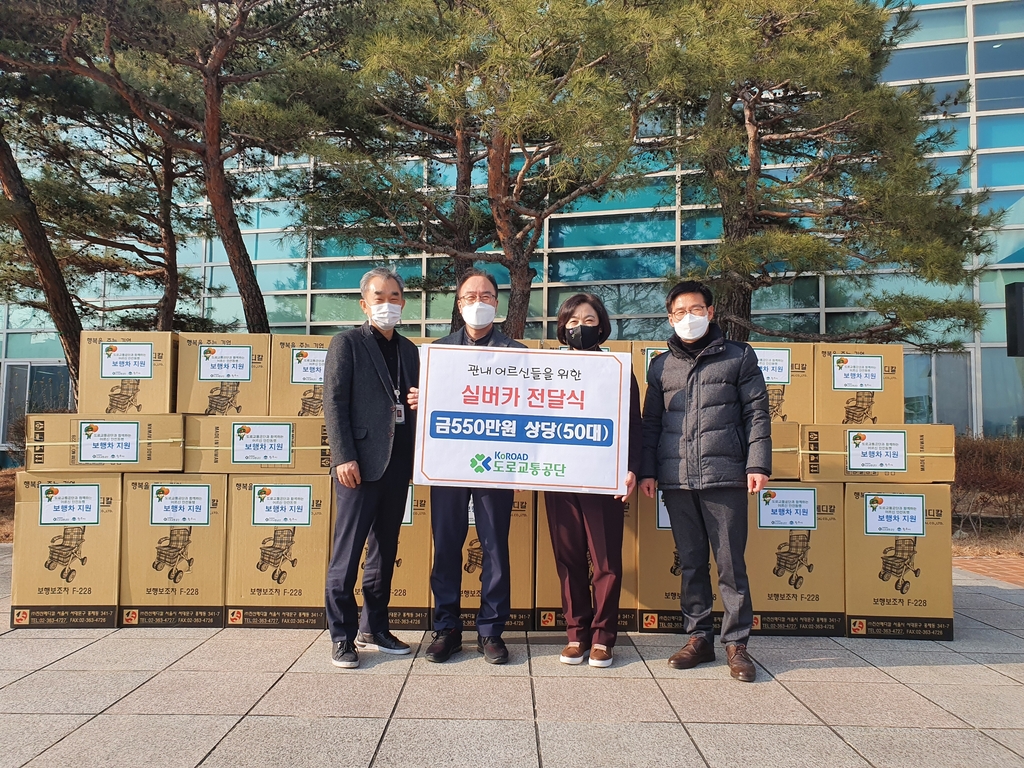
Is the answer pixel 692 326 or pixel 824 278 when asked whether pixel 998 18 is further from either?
pixel 692 326

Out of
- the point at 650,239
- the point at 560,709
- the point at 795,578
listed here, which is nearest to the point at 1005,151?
the point at 650,239

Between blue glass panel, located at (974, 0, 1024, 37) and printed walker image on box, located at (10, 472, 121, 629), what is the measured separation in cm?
1446

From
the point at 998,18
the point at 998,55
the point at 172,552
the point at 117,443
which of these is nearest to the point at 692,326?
the point at 172,552

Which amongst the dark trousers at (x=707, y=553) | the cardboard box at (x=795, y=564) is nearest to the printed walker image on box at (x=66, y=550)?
the dark trousers at (x=707, y=553)

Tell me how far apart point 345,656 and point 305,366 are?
5.57 feet

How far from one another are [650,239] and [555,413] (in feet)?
31.4

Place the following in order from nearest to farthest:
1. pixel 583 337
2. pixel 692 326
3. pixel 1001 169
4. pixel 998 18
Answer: pixel 692 326 → pixel 583 337 → pixel 1001 169 → pixel 998 18

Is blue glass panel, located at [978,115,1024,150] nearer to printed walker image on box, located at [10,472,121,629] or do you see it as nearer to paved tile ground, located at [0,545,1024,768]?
paved tile ground, located at [0,545,1024,768]

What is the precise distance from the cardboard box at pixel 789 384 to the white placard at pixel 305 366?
2.62 m

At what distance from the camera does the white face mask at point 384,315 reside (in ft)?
11.7

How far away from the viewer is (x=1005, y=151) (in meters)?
11.9

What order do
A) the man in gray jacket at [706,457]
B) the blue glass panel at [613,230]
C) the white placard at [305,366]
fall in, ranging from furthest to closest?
the blue glass panel at [613,230] < the white placard at [305,366] < the man in gray jacket at [706,457]

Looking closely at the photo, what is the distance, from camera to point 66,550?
4.03 metres

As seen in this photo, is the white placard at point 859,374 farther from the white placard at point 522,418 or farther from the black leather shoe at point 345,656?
the black leather shoe at point 345,656
